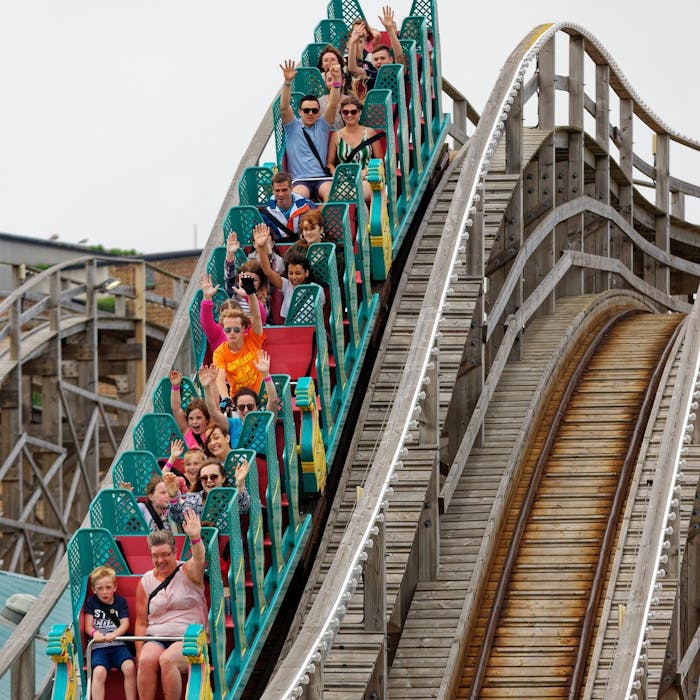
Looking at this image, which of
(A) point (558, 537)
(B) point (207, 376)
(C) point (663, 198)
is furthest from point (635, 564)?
(C) point (663, 198)

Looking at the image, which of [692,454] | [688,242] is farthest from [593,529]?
[688,242]

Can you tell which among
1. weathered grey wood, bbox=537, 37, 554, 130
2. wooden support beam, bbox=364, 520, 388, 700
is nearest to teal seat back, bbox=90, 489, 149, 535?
wooden support beam, bbox=364, 520, 388, 700

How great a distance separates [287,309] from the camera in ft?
38.0

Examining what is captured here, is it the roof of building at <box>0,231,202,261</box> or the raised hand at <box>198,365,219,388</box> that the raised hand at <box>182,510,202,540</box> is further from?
the roof of building at <box>0,231,202,261</box>

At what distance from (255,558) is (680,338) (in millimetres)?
4899

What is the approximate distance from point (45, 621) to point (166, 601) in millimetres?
1191

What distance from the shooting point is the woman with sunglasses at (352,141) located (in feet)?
42.2

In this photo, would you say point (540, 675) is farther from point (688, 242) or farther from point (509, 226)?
point (688, 242)

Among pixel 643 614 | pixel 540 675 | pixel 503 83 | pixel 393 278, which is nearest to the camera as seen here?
pixel 643 614

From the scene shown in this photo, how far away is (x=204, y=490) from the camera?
32.4ft

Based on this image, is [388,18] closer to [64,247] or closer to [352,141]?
[352,141]

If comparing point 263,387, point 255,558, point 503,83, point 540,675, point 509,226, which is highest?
point 503,83

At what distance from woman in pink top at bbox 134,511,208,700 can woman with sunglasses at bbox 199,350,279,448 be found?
3.55ft

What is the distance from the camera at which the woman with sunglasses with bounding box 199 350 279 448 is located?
1045 cm
